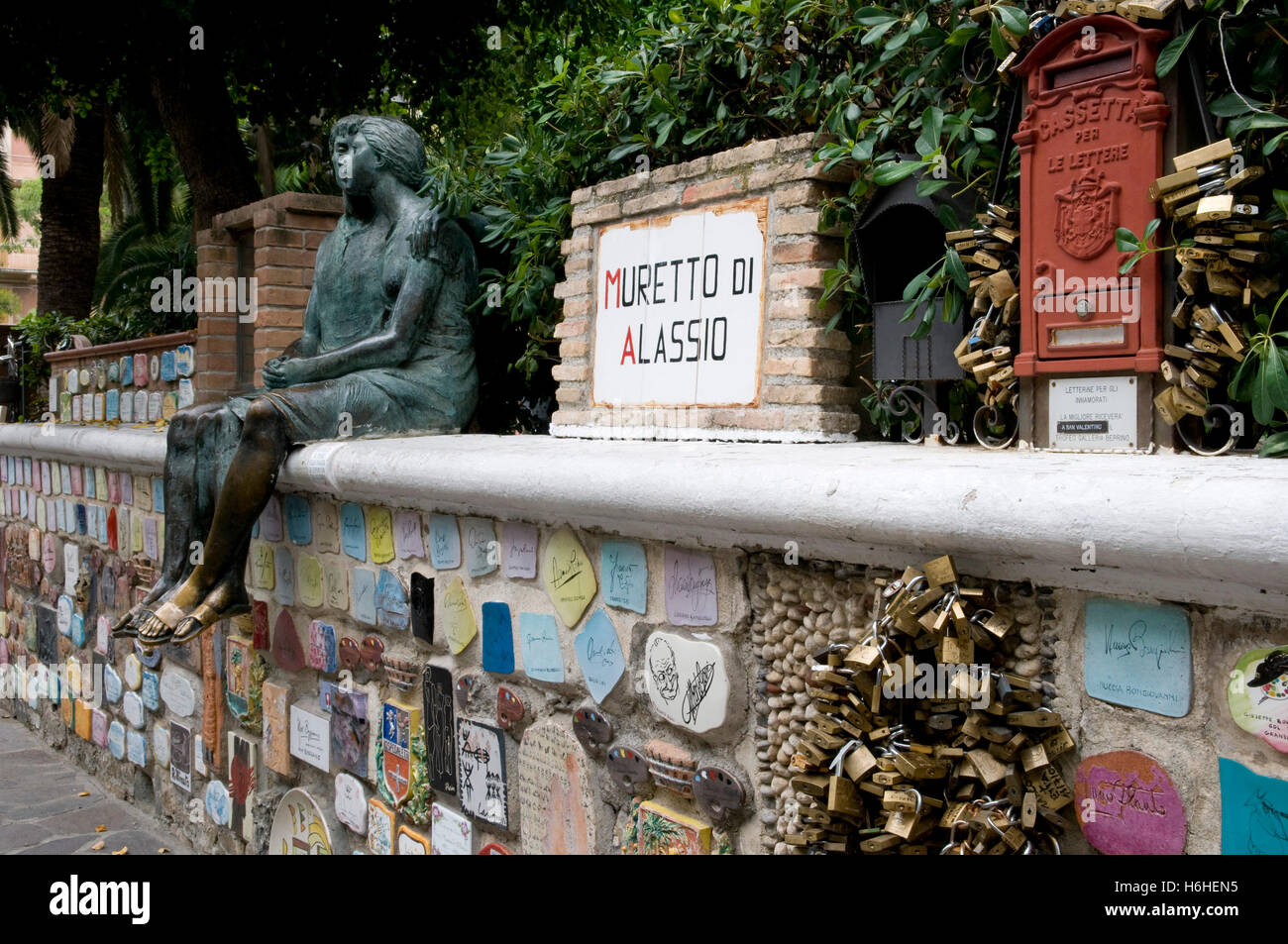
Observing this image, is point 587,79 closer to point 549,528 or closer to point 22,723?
point 549,528

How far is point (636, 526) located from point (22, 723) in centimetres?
587

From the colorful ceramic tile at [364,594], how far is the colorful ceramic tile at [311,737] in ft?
1.30

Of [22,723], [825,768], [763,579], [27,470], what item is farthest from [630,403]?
[22,723]

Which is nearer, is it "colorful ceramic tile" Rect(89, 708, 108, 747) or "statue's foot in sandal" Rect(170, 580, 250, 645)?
"statue's foot in sandal" Rect(170, 580, 250, 645)

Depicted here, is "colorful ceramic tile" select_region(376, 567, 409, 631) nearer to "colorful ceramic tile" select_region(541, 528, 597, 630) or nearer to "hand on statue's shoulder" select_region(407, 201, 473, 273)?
"colorful ceramic tile" select_region(541, 528, 597, 630)

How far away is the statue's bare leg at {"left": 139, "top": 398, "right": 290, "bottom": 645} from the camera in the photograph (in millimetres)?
3600

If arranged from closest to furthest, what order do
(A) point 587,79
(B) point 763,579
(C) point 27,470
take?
(B) point 763,579 → (A) point 587,79 → (C) point 27,470

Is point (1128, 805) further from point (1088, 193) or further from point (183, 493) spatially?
point (183, 493)

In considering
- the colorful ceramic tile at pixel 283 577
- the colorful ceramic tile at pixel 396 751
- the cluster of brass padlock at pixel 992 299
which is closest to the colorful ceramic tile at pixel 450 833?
the colorful ceramic tile at pixel 396 751

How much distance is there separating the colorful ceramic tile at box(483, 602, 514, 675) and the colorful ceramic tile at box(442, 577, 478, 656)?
0.07m

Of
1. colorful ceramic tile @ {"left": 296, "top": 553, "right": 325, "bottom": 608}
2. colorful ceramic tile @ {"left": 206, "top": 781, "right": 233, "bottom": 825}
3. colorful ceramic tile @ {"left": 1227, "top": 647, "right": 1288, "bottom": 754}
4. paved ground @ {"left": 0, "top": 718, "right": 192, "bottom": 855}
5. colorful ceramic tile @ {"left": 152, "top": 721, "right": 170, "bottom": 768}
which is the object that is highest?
colorful ceramic tile @ {"left": 1227, "top": 647, "right": 1288, "bottom": 754}

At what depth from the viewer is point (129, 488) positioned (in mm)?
5117

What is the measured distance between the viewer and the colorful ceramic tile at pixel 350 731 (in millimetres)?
3553

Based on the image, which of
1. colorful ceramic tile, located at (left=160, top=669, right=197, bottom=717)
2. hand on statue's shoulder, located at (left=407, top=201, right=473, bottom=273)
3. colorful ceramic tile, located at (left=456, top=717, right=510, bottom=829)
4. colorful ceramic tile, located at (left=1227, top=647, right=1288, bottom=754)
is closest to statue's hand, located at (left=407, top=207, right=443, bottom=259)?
hand on statue's shoulder, located at (left=407, top=201, right=473, bottom=273)
